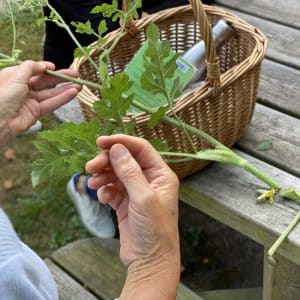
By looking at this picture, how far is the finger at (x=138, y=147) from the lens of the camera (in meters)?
0.86

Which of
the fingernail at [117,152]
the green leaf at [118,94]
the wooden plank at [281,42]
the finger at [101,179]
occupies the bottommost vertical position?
the wooden plank at [281,42]

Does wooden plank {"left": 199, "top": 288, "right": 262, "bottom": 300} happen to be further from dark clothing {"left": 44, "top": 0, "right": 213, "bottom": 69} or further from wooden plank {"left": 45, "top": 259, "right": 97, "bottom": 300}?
dark clothing {"left": 44, "top": 0, "right": 213, "bottom": 69}

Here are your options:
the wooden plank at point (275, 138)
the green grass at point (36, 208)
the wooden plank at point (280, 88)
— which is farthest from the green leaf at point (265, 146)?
the green grass at point (36, 208)

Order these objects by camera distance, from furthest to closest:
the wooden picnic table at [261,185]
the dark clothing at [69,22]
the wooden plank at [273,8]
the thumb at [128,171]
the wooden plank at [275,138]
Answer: the dark clothing at [69,22]
the wooden plank at [273,8]
the wooden plank at [275,138]
the wooden picnic table at [261,185]
the thumb at [128,171]

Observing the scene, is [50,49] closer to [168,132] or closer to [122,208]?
[168,132]

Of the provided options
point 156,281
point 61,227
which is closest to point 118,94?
point 156,281

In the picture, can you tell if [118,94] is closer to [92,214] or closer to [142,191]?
[142,191]

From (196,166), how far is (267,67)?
46cm

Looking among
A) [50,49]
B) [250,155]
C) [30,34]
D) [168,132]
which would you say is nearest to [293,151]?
[250,155]

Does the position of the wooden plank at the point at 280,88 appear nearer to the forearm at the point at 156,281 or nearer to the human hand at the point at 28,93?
the human hand at the point at 28,93

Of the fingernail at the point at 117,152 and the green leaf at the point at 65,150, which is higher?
the fingernail at the point at 117,152

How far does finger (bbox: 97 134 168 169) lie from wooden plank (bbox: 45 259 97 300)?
0.81 meters

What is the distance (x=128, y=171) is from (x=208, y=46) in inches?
16.9

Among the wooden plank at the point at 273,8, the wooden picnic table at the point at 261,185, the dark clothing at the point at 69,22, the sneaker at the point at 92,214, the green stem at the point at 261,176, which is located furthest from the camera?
the sneaker at the point at 92,214
